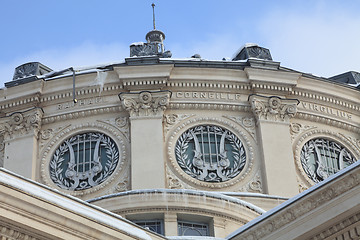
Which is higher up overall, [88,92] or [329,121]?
[88,92]

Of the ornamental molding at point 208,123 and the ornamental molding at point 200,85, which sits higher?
the ornamental molding at point 200,85

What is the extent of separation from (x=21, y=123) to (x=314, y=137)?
10.3 metres

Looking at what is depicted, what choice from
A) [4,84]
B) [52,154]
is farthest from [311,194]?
[4,84]

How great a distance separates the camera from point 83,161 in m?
29.4

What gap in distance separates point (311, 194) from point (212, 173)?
42.0 feet

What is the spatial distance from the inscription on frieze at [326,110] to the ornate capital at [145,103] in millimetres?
5087

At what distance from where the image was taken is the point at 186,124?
97.8ft

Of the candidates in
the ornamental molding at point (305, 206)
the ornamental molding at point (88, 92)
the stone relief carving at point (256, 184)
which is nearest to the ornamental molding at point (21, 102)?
the ornamental molding at point (88, 92)

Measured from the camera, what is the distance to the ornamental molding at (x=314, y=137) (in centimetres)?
2959

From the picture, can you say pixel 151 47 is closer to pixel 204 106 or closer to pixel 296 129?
pixel 204 106

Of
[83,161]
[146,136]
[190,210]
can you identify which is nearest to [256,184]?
[146,136]

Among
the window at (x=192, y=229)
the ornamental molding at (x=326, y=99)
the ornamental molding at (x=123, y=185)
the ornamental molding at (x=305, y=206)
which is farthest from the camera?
the ornamental molding at (x=326, y=99)

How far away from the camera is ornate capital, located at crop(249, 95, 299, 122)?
3017cm

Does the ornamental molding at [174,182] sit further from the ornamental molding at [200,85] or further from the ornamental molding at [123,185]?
the ornamental molding at [200,85]
